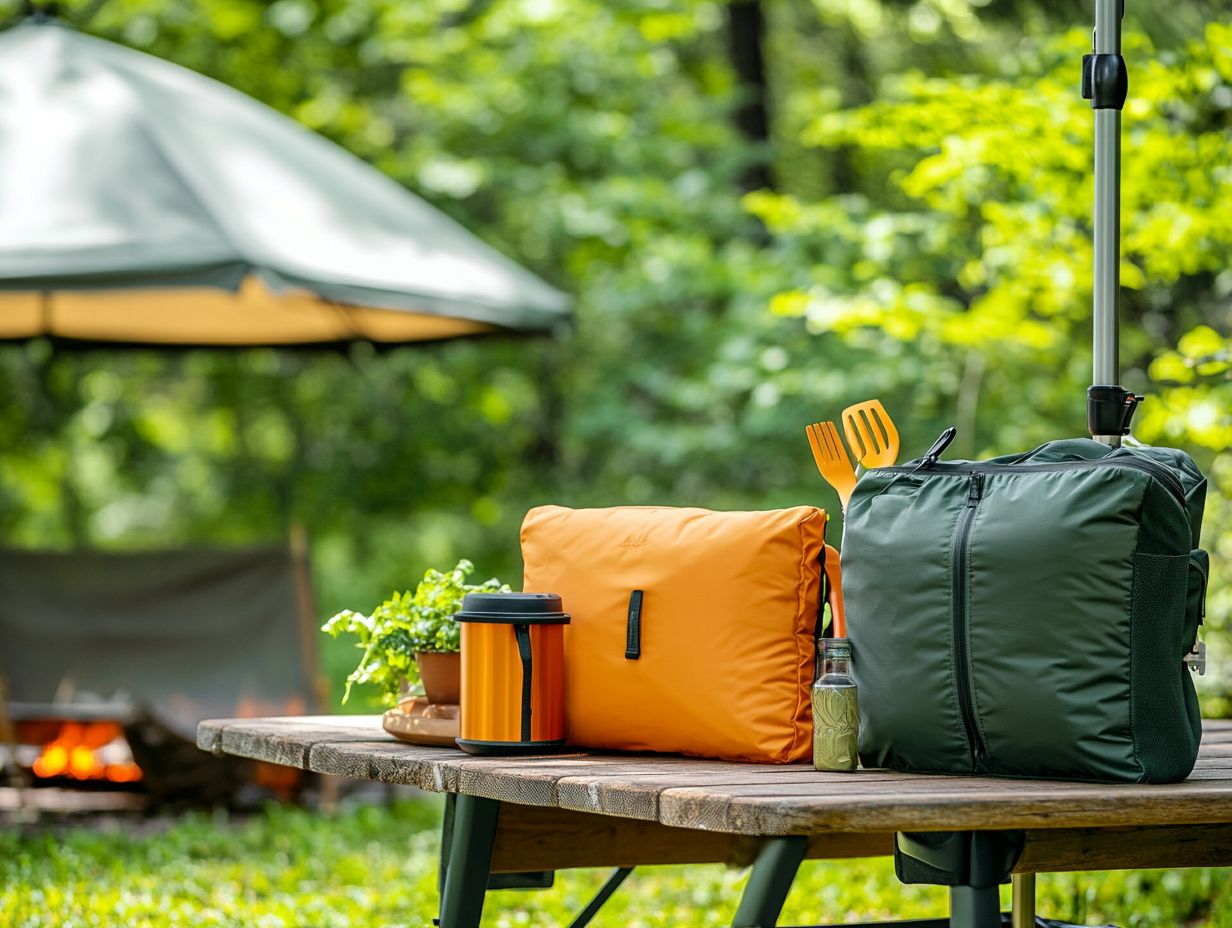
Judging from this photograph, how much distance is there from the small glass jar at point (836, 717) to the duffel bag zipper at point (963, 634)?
16cm

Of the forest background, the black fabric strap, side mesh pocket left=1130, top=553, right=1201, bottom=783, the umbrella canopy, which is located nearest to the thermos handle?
the black fabric strap

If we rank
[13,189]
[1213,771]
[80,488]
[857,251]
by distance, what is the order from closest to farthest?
[1213,771] → [13,189] → [857,251] → [80,488]

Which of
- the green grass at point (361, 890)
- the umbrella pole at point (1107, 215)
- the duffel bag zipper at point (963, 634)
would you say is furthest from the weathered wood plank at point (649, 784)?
the green grass at point (361, 890)

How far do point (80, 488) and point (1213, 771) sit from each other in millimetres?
A: 13073

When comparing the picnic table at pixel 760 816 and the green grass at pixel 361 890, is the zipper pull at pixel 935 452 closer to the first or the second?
the picnic table at pixel 760 816

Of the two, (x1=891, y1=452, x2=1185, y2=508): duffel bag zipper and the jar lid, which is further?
the jar lid

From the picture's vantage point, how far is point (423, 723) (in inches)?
103

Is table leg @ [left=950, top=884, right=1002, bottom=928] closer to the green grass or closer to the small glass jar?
the small glass jar

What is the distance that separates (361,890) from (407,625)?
6.93 ft

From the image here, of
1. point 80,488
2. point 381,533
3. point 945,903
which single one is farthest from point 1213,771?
point 80,488

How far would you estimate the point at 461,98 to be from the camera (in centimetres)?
893

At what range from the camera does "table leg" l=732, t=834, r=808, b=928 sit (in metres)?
1.87

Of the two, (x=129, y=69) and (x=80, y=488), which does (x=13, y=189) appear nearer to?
(x=129, y=69)

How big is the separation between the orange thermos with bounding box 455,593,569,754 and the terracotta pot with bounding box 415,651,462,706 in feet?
0.87
